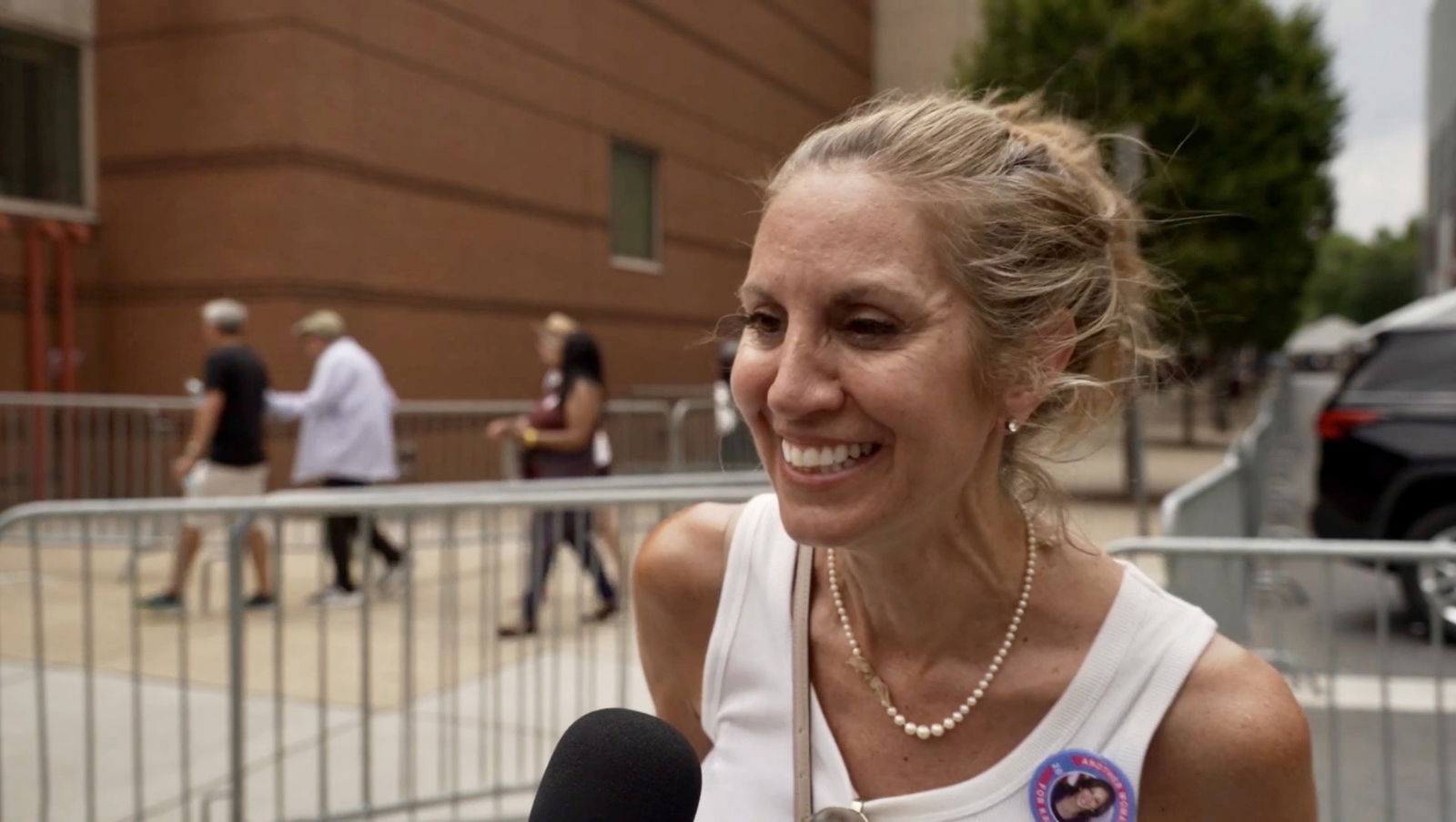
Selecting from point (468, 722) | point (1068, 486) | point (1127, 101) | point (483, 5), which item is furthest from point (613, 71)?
point (1068, 486)

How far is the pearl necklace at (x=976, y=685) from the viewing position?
4.96ft

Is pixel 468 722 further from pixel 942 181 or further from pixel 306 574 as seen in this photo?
pixel 942 181

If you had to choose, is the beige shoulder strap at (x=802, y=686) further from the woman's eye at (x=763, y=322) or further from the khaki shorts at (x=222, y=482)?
the khaki shorts at (x=222, y=482)

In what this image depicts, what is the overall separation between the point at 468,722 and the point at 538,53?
35.5 feet

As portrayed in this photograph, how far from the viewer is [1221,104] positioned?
47.3 feet

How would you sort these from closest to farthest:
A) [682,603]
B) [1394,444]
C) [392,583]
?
[682,603] < [1394,444] < [392,583]

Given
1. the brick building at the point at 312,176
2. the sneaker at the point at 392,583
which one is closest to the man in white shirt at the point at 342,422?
the sneaker at the point at 392,583

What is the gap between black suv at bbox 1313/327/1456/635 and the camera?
720 cm

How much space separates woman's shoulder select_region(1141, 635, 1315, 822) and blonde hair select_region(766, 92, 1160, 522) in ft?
1.24

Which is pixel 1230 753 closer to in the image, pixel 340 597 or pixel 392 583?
pixel 340 597

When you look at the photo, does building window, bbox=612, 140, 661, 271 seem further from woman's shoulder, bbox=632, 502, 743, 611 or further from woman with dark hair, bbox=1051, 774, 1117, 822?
woman with dark hair, bbox=1051, 774, 1117, 822

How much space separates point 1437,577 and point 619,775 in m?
5.16

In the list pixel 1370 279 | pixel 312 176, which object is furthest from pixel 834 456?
pixel 1370 279

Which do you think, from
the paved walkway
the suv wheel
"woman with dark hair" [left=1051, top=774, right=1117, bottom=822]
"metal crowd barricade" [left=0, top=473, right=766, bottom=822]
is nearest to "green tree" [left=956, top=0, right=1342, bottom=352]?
the suv wheel
